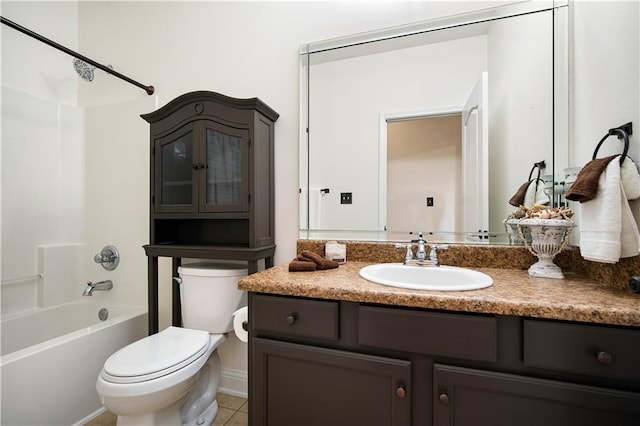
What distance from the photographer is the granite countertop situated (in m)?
0.73

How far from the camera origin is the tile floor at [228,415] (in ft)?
4.85

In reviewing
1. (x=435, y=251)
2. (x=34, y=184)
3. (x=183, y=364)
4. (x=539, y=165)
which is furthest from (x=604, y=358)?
(x=34, y=184)

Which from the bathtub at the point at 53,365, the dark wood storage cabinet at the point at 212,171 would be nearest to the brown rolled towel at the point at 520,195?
the dark wood storage cabinet at the point at 212,171

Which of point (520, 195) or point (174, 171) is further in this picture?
point (174, 171)

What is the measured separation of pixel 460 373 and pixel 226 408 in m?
1.39

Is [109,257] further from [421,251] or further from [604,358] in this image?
[604,358]

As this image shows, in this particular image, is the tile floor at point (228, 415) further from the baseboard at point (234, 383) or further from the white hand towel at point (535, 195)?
the white hand towel at point (535, 195)

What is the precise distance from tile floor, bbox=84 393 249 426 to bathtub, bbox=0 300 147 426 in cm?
7

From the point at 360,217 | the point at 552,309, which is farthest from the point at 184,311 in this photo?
the point at 552,309

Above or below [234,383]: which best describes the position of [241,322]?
above

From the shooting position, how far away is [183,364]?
1.19 meters

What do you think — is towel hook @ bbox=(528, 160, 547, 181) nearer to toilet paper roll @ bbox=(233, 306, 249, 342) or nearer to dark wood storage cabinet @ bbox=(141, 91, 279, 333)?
dark wood storage cabinet @ bbox=(141, 91, 279, 333)

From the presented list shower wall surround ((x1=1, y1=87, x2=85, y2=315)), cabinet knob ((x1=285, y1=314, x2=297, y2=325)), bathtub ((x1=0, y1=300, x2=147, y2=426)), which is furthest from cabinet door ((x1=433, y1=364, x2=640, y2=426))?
shower wall surround ((x1=1, y1=87, x2=85, y2=315))

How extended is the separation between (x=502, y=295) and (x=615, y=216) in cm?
41
